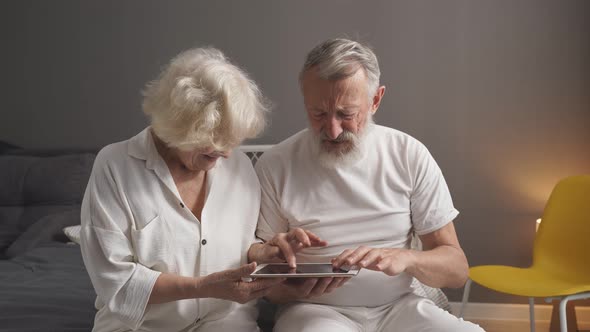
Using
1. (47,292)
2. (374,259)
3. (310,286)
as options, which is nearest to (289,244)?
(310,286)

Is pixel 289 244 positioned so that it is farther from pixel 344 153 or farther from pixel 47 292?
pixel 47 292

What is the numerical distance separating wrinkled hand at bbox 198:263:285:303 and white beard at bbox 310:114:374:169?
47 centimetres

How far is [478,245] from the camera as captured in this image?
136 inches

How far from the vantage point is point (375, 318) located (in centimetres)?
188

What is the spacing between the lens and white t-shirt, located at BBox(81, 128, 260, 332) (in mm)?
1628

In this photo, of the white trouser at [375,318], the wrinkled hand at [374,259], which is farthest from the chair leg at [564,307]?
the wrinkled hand at [374,259]

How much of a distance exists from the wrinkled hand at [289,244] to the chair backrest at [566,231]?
1.60 metres

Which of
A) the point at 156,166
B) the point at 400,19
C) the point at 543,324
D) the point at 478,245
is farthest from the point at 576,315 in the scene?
the point at 156,166

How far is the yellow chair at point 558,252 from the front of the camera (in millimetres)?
2775

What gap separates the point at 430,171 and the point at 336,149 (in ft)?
→ 0.98

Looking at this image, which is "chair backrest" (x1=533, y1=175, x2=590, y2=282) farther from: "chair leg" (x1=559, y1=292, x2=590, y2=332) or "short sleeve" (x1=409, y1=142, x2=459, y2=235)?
"short sleeve" (x1=409, y1=142, x2=459, y2=235)

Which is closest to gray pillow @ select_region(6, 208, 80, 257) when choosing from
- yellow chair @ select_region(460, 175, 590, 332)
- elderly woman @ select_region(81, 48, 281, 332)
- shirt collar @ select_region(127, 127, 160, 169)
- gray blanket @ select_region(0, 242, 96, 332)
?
gray blanket @ select_region(0, 242, 96, 332)

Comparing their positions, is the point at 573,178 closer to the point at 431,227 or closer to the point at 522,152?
the point at 522,152

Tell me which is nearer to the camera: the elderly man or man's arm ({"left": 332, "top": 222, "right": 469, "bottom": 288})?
man's arm ({"left": 332, "top": 222, "right": 469, "bottom": 288})
